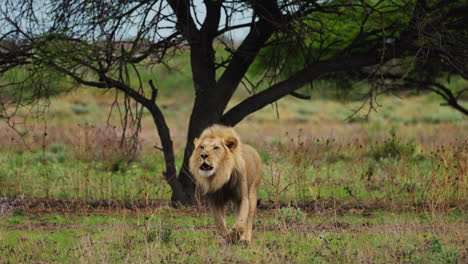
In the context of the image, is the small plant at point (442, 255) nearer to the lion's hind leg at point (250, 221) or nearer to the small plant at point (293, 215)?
the lion's hind leg at point (250, 221)

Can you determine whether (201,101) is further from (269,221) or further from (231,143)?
(231,143)

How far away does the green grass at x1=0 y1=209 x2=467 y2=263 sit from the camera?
7137 mm

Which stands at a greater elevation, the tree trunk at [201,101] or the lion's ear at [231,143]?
the tree trunk at [201,101]

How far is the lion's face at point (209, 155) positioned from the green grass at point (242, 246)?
1.96 feet

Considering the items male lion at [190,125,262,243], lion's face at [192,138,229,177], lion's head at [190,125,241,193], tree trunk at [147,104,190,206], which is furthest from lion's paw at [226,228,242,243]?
tree trunk at [147,104,190,206]

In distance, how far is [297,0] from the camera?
1085 centimetres

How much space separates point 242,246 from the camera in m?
8.05

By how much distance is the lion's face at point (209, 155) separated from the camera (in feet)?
27.0

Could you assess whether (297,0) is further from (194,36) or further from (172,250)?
(172,250)

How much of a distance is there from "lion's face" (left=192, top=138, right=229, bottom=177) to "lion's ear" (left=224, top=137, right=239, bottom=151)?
59mm

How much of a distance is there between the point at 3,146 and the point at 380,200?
14568 mm

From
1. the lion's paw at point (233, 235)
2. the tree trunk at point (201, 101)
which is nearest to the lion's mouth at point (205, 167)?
the lion's paw at point (233, 235)

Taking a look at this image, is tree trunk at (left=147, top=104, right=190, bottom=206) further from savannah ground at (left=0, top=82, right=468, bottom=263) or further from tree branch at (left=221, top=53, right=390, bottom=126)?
tree branch at (left=221, top=53, right=390, bottom=126)

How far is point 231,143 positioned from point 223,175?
1.38 ft
